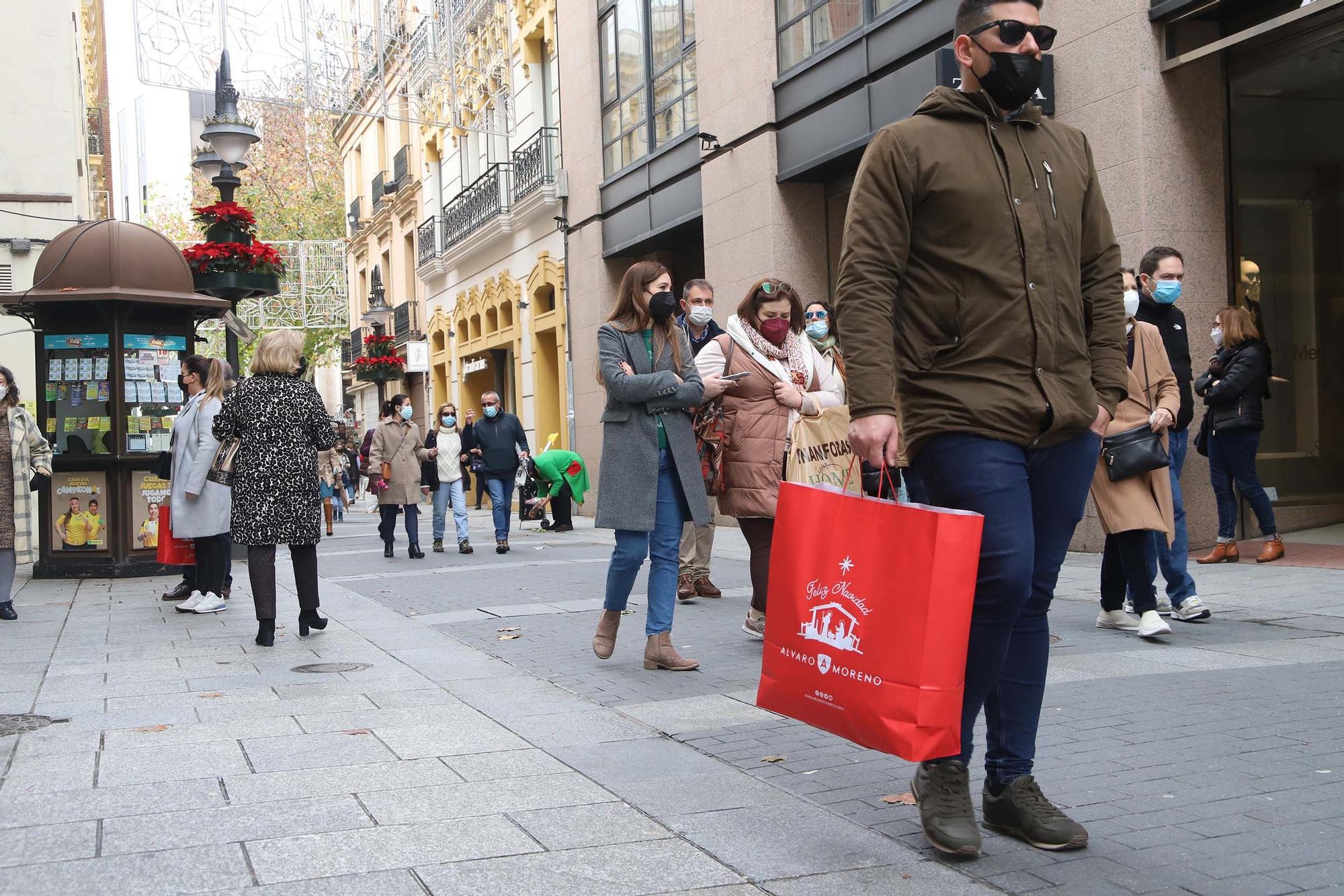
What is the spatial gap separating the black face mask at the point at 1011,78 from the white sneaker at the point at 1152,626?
3.85 m

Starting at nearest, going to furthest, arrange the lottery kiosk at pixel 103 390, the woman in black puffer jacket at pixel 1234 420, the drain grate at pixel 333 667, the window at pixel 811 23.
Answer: the drain grate at pixel 333 667
the woman in black puffer jacket at pixel 1234 420
the lottery kiosk at pixel 103 390
the window at pixel 811 23

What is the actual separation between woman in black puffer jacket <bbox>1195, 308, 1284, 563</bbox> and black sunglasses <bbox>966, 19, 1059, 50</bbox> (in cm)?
658

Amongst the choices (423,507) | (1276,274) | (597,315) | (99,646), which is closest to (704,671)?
(99,646)

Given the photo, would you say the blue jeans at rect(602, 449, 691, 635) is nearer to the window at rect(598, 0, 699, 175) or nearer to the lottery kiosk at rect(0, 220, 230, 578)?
the lottery kiosk at rect(0, 220, 230, 578)

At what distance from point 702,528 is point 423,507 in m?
22.5

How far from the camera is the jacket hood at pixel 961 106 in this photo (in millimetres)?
3494

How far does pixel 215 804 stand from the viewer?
163 inches

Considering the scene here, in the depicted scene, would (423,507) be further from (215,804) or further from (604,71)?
(215,804)

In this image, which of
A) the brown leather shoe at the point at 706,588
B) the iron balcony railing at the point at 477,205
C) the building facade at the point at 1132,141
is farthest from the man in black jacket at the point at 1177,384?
the iron balcony railing at the point at 477,205

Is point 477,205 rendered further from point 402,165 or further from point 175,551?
point 175,551

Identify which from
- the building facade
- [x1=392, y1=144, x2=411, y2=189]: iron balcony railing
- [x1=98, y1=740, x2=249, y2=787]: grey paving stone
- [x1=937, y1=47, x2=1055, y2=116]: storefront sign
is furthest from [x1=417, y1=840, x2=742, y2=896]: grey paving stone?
[x1=392, y1=144, x2=411, y2=189]: iron balcony railing

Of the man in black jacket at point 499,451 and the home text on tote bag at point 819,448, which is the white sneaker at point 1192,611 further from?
the man in black jacket at point 499,451

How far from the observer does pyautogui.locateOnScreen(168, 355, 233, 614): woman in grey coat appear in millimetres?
9539

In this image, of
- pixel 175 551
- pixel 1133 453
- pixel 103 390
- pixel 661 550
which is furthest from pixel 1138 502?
pixel 103 390
